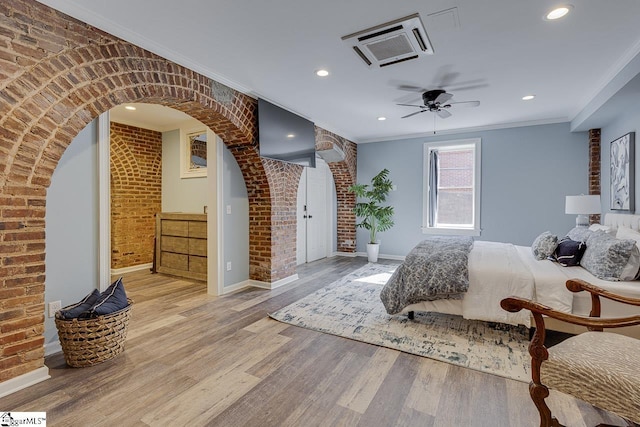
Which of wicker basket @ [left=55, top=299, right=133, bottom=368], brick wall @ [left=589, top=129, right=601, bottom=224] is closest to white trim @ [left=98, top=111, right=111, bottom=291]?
wicker basket @ [left=55, top=299, right=133, bottom=368]

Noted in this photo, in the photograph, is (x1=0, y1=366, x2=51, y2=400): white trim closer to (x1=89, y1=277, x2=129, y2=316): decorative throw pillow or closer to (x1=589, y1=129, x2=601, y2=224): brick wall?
(x1=89, y1=277, x2=129, y2=316): decorative throw pillow

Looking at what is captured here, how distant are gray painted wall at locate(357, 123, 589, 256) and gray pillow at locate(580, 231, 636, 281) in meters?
2.64

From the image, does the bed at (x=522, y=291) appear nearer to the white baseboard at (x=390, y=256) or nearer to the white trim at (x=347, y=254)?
the white baseboard at (x=390, y=256)

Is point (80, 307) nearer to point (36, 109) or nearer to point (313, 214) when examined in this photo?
point (36, 109)

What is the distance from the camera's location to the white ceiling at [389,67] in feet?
6.85

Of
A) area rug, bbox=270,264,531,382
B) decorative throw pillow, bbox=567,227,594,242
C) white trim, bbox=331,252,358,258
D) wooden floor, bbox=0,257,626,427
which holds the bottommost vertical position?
wooden floor, bbox=0,257,626,427

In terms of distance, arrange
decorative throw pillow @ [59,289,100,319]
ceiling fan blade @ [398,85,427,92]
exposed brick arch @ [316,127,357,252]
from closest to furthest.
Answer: decorative throw pillow @ [59,289,100,319], ceiling fan blade @ [398,85,427,92], exposed brick arch @ [316,127,357,252]

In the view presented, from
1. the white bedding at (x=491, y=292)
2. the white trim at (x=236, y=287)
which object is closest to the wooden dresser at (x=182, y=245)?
the white trim at (x=236, y=287)

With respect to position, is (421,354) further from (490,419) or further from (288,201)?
(288,201)

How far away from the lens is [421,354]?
2.38 meters

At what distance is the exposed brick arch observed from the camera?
20.6 feet

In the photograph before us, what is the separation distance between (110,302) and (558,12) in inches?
152

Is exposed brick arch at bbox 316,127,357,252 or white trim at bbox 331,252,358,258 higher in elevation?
exposed brick arch at bbox 316,127,357,252

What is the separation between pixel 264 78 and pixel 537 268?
3.28m
